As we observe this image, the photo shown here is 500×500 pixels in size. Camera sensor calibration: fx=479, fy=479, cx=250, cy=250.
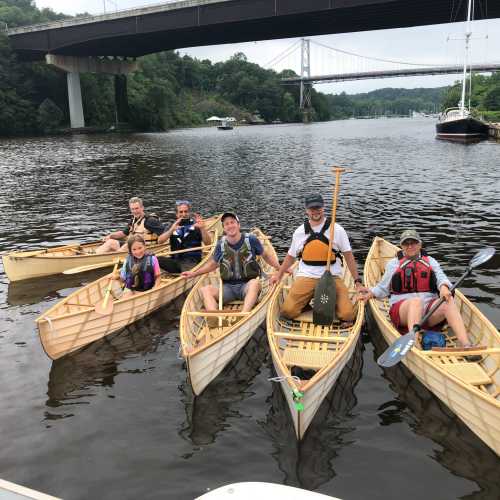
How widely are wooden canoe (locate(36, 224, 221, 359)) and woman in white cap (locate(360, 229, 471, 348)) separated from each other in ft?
15.0

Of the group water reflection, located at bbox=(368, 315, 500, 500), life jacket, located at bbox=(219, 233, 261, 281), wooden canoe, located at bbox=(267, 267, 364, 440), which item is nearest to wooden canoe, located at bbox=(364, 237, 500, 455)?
water reflection, located at bbox=(368, 315, 500, 500)

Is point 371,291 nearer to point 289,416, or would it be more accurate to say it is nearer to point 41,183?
point 289,416

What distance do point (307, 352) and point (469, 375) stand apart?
227cm

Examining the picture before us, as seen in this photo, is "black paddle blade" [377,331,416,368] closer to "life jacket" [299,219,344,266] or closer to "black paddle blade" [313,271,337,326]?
"black paddle blade" [313,271,337,326]

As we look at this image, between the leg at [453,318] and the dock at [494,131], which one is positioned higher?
the dock at [494,131]

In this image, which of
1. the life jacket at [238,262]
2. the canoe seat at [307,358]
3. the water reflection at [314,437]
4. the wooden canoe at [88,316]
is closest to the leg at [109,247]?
the wooden canoe at [88,316]

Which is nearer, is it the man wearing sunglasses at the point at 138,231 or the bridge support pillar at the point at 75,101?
the man wearing sunglasses at the point at 138,231

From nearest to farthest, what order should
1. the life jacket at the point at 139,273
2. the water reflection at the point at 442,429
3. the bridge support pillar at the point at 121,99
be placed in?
the water reflection at the point at 442,429, the life jacket at the point at 139,273, the bridge support pillar at the point at 121,99

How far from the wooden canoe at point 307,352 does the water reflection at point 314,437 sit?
27 centimetres

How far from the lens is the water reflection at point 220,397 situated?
260 inches

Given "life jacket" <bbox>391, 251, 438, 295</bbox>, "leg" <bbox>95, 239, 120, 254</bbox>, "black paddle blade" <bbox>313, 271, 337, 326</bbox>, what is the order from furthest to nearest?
1. "leg" <bbox>95, 239, 120, 254</bbox>
2. "black paddle blade" <bbox>313, 271, 337, 326</bbox>
3. "life jacket" <bbox>391, 251, 438, 295</bbox>

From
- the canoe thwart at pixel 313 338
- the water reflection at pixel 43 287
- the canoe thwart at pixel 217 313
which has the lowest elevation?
the water reflection at pixel 43 287

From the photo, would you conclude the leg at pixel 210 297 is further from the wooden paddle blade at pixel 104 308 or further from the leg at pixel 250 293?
the wooden paddle blade at pixel 104 308

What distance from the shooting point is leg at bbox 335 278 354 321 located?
8320mm
